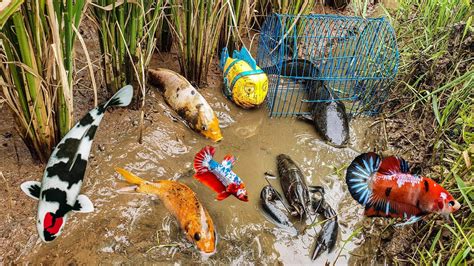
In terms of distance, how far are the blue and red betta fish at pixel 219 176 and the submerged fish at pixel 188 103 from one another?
57cm

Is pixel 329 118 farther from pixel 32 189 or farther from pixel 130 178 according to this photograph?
pixel 32 189

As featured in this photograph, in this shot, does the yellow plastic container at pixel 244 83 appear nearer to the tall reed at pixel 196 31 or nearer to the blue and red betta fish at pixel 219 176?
the tall reed at pixel 196 31

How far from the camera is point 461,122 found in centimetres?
243

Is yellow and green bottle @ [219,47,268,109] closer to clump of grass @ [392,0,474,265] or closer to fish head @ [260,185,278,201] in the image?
fish head @ [260,185,278,201]

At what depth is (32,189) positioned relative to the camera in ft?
6.21

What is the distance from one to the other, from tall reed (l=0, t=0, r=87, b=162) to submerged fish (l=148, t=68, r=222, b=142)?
968 millimetres

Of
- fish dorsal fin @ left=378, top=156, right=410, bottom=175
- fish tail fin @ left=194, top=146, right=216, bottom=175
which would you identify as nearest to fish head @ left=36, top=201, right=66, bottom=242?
fish tail fin @ left=194, top=146, right=216, bottom=175

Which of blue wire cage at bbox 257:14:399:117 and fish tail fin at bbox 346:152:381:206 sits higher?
fish tail fin at bbox 346:152:381:206

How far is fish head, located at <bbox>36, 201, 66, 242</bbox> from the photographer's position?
1.85 m

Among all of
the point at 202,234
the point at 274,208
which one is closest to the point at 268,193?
the point at 274,208

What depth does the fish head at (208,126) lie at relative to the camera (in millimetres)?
2832

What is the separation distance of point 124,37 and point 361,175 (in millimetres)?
1638

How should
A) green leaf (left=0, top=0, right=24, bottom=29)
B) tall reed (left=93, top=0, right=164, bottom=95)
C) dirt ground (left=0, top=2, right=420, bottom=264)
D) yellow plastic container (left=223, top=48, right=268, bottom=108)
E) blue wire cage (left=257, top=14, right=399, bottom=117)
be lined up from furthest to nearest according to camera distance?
blue wire cage (left=257, top=14, right=399, bottom=117) → yellow plastic container (left=223, top=48, right=268, bottom=108) → tall reed (left=93, top=0, right=164, bottom=95) → dirt ground (left=0, top=2, right=420, bottom=264) → green leaf (left=0, top=0, right=24, bottom=29)

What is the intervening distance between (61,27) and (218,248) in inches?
54.1
